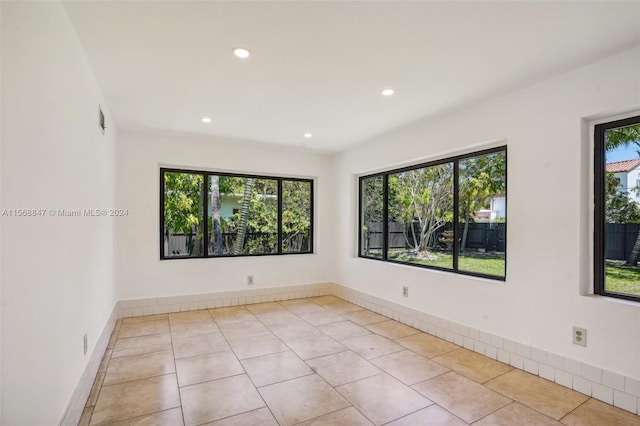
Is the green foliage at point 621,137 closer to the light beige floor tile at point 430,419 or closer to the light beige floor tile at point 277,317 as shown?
the light beige floor tile at point 430,419

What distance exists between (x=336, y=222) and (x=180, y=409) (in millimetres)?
3740

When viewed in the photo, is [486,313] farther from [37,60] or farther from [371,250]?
[37,60]

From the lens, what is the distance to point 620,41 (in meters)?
2.14

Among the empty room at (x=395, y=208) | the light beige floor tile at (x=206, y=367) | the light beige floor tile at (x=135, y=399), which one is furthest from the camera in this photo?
the light beige floor tile at (x=206, y=367)

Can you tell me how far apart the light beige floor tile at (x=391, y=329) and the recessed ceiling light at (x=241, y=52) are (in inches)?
119

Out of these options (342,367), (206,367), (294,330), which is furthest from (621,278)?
(206,367)

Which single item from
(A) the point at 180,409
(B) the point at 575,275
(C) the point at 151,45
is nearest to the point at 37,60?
(C) the point at 151,45

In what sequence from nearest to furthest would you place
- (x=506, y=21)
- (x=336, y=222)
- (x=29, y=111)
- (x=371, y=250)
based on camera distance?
(x=29, y=111) → (x=506, y=21) → (x=371, y=250) → (x=336, y=222)

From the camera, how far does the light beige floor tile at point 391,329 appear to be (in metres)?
3.68

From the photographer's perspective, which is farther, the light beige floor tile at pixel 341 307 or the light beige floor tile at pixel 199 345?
the light beige floor tile at pixel 341 307

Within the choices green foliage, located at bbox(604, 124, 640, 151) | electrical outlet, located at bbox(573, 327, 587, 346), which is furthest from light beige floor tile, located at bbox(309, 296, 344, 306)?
green foliage, located at bbox(604, 124, 640, 151)

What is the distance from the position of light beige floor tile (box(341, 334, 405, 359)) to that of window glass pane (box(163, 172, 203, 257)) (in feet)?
8.37

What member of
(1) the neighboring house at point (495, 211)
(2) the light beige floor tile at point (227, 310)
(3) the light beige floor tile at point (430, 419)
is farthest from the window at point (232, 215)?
(3) the light beige floor tile at point (430, 419)

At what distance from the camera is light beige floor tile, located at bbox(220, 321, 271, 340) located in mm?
3643
